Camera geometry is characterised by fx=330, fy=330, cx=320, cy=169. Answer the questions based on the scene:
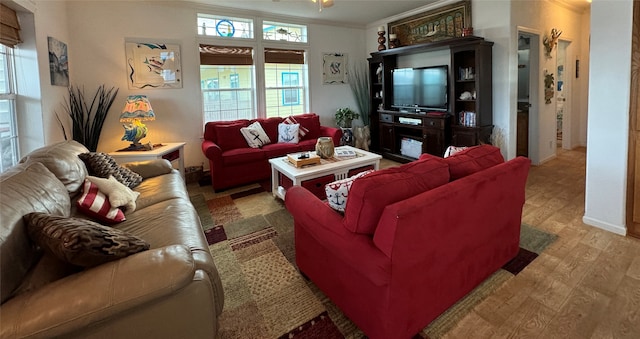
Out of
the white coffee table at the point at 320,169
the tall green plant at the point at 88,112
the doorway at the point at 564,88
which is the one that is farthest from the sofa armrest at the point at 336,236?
the doorway at the point at 564,88

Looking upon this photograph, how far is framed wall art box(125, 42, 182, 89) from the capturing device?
4.39m

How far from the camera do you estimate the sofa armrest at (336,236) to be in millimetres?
1456

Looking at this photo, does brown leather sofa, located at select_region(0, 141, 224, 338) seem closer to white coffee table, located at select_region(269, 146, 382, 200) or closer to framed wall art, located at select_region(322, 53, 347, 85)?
white coffee table, located at select_region(269, 146, 382, 200)

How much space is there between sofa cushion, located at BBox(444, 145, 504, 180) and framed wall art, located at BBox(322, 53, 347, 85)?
13.9 ft

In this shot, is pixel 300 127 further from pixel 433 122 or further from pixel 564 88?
pixel 564 88

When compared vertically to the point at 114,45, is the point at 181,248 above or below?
below

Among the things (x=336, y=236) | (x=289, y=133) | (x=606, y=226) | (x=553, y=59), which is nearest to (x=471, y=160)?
(x=336, y=236)

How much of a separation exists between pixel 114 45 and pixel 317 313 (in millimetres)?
4314

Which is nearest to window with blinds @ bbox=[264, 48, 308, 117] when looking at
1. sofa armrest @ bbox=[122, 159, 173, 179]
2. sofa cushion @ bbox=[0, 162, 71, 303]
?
sofa armrest @ bbox=[122, 159, 173, 179]

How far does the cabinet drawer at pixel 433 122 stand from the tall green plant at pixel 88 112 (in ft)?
14.2

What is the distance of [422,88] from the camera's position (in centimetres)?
508

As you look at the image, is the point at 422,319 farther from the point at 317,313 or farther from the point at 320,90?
the point at 320,90

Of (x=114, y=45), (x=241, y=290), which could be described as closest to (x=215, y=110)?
(x=114, y=45)

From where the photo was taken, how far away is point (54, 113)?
3516mm
